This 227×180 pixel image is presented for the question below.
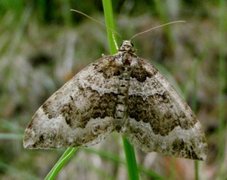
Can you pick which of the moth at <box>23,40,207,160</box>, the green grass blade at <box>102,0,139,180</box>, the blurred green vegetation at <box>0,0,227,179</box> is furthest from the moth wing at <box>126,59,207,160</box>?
the blurred green vegetation at <box>0,0,227,179</box>

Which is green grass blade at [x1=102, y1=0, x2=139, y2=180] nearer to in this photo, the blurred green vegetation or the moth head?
the moth head

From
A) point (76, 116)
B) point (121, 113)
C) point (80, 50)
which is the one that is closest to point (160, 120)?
point (121, 113)

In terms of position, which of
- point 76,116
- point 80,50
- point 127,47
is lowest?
point 76,116

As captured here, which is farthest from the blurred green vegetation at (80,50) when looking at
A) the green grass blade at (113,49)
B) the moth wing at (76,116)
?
the green grass blade at (113,49)

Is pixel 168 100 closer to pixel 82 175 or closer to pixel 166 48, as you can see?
pixel 82 175

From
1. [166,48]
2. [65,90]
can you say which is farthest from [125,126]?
[166,48]

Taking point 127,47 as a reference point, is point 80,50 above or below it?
above

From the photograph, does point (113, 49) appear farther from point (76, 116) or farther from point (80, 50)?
point (80, 50)
